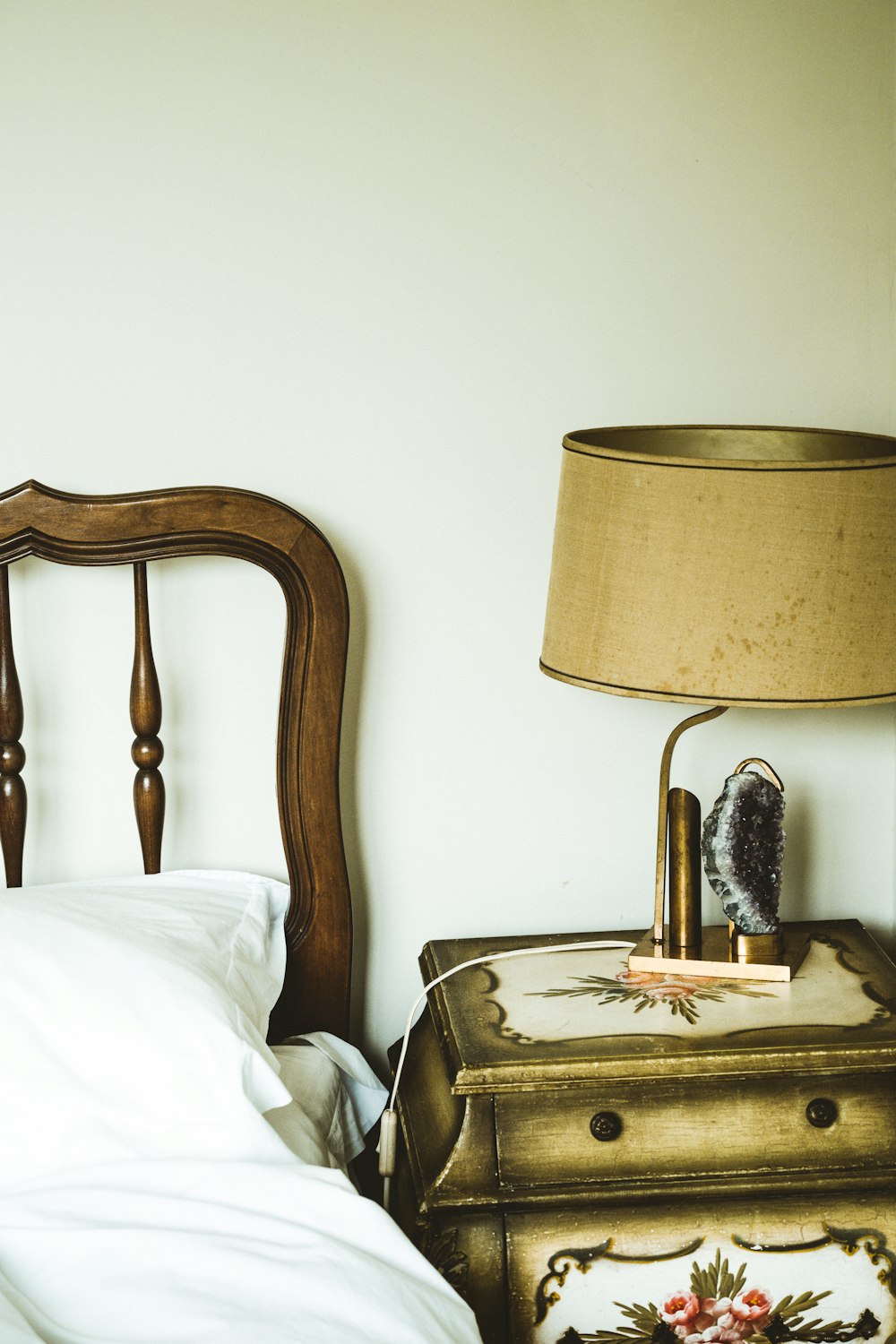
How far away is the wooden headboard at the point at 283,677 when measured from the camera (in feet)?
4.34

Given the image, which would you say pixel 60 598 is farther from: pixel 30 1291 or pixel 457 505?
pixel 30 1291

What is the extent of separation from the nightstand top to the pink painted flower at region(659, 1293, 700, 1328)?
23 cm

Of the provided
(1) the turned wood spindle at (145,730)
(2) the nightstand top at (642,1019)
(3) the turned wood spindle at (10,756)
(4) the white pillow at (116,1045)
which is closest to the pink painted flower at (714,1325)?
(2) the nightstand top at (642,1019)

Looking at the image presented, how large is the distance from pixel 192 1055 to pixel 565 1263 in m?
0.42

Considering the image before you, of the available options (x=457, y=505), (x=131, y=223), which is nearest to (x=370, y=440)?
(x=457, y=505)

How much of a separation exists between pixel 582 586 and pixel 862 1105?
22.8 inches


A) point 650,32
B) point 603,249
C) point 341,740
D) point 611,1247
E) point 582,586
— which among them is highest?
point 650,32

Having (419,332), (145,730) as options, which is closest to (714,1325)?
(145,730)

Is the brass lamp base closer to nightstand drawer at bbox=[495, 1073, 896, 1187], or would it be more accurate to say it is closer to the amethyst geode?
the amethyst geode

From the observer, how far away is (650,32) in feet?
4.64

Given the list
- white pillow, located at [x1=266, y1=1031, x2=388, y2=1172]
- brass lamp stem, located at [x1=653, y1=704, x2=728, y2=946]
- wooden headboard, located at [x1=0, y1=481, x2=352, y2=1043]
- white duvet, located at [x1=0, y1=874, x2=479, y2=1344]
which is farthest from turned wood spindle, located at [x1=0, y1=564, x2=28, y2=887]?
brass lamp stem, located at [x1=653, y1=704, x2=728, y2=946]

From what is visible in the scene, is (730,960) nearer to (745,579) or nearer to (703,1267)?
(703,1267)

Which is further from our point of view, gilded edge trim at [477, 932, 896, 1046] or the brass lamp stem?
the brass lamp stem

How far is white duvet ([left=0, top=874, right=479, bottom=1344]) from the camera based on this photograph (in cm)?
87
